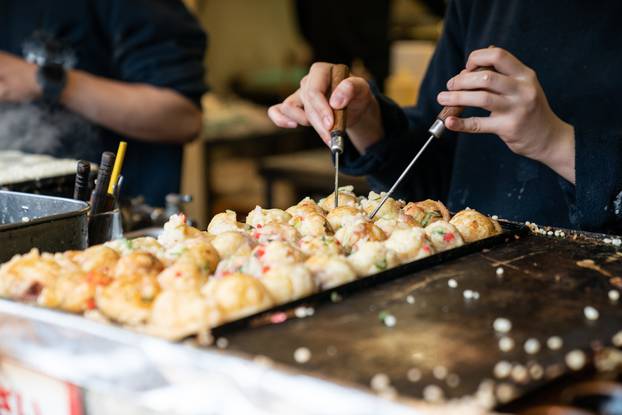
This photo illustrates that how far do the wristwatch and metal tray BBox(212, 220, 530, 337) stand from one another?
2.01m

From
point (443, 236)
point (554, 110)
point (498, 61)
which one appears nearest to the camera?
point (443, 236)

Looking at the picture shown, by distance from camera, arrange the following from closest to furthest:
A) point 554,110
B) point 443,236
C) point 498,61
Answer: point 443,236
point 498,61
point 554,110

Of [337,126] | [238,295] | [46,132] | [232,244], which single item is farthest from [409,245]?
[46,132]

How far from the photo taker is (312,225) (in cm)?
164

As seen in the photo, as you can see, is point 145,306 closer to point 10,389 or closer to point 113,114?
point 10,389

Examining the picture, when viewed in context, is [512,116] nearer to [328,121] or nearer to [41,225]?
[328,121]

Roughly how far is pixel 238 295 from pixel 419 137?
1.51 m

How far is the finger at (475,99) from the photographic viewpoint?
183 cm

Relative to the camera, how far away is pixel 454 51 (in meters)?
2.63

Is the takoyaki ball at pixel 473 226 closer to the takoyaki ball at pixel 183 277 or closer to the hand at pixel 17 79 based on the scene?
the takoyaki ball at pixel 183 277

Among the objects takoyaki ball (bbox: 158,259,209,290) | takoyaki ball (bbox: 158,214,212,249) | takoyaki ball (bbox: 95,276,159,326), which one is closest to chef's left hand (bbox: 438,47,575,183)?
takoyaki ball (bbox: 158,214,212,249)

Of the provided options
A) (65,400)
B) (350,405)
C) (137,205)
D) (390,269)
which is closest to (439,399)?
(350,405)

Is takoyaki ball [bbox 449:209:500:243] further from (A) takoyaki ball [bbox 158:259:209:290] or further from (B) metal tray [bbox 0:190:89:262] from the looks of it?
(B) metal tray [bbox 0:190:89:262]

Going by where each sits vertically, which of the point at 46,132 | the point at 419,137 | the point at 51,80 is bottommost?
the point at 46,132
